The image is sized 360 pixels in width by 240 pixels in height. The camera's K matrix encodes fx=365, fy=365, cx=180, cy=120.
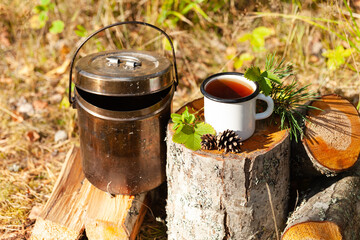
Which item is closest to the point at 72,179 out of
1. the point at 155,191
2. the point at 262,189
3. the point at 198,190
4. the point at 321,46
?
the point at 155,191

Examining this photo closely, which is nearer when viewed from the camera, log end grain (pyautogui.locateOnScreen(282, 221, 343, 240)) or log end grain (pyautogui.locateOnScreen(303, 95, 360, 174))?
log end grain (pyautogui.locateOnScreen(282, 221, 343, 240))

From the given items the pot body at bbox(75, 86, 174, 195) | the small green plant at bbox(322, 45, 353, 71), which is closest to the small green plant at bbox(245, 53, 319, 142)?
the pot body at bbox(75, 86, 174, 195)

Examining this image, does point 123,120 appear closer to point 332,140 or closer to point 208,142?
point 208,142

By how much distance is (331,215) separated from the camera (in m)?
1.97

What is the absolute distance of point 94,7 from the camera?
456 centimetres

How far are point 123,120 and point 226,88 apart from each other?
0.64 meters

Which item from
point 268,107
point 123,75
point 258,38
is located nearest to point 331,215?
point 268,107

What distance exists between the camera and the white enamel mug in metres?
1.95

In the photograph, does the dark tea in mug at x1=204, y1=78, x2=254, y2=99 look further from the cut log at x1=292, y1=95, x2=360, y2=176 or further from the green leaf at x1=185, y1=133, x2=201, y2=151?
the cut log at x1=292, y1=95, x2=360, y2=176

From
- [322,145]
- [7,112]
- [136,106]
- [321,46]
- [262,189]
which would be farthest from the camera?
[321,46]

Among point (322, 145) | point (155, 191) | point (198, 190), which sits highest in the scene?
point (322, 145)

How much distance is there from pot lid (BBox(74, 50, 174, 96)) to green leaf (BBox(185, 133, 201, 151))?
0.35 m

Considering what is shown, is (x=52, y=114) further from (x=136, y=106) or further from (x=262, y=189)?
(x=262, y=189)

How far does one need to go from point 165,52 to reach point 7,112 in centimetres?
173
